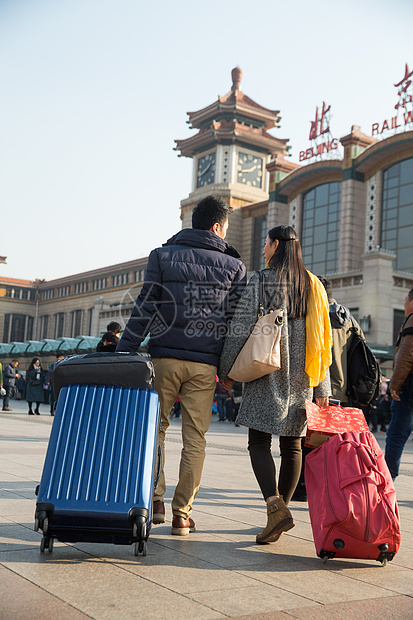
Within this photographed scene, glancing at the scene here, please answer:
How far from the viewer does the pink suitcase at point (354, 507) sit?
3.32m

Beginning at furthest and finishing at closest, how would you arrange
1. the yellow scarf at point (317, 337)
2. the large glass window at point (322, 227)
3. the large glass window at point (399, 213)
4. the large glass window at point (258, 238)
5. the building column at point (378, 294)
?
the large glass window at point (258, 238) < the large glass window at point (322, 227) < the large glass window at point (399, 213) < the building column at point (378, 294) < the yellow scarf at point (317, 337)

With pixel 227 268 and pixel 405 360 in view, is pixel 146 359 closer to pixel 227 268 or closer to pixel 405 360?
pixel 227 268

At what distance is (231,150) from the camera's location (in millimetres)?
58844

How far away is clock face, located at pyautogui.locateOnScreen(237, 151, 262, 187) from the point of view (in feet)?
193

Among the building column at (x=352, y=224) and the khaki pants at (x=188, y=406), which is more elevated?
the building column at (x=352, y=224)

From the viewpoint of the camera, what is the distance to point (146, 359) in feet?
11.9

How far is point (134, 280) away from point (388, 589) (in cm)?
6389

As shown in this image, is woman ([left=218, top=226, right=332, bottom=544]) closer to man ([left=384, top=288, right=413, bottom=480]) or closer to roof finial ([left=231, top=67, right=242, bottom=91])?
man ([left=384, top=288, right=413, bottom=480])

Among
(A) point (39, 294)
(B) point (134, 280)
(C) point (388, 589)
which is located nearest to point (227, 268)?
(C) point (388, 589)

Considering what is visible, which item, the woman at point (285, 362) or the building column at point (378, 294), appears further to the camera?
the building column at point (378, 294)

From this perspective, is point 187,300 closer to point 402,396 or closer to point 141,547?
point 141,547

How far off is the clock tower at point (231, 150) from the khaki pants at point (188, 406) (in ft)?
171

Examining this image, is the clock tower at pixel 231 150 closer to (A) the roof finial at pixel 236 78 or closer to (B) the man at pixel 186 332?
(A) the roof finial at pixel 236 78

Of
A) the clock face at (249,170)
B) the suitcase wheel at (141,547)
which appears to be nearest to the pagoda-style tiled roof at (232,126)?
the clock face at (249,170)
